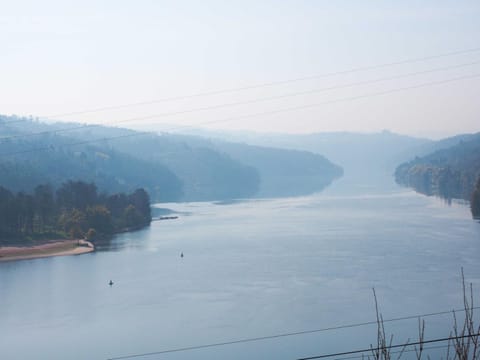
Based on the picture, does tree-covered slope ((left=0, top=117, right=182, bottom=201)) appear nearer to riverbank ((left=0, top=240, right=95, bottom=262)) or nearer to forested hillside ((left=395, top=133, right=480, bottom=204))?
riverbank ((left=0, top=240, right=95, bottom=262))

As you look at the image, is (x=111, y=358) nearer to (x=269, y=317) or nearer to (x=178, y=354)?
(x=178, y=354)

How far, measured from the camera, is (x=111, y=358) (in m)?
4.22

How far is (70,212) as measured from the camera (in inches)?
457

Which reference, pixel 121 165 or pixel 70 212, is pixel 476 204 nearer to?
pixel 70 212

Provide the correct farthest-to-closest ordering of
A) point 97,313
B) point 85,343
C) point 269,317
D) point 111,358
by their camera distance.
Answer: point 97,313
point 269,317
point 85,343
point 111,358

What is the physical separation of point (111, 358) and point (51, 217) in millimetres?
7806

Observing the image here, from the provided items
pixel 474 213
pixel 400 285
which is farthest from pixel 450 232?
pixel 400 285

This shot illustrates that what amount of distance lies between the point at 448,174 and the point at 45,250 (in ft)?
43.0

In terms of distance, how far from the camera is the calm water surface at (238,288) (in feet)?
15.0

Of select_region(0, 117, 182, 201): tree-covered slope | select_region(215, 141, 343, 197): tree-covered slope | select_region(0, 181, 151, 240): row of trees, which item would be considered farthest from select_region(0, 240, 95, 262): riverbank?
select_region(215, 141, 343, 197): tree-covered slope

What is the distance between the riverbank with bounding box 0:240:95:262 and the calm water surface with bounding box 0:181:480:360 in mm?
358

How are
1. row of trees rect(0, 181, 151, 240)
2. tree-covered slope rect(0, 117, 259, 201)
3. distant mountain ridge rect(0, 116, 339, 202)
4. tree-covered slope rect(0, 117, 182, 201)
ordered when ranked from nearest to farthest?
row of trees rect(0, 181, 151, 240), tree-covered slope rect(0, 117, 182, 201), tree-covered slope rect(0, 117, 259, 201), distant mountain ridge rect(0, 116, 339, 202)

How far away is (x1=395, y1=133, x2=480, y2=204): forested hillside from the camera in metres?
18.1

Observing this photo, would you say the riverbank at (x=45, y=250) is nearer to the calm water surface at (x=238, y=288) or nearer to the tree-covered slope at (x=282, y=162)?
the calm water surface at (x=238, y=288)
